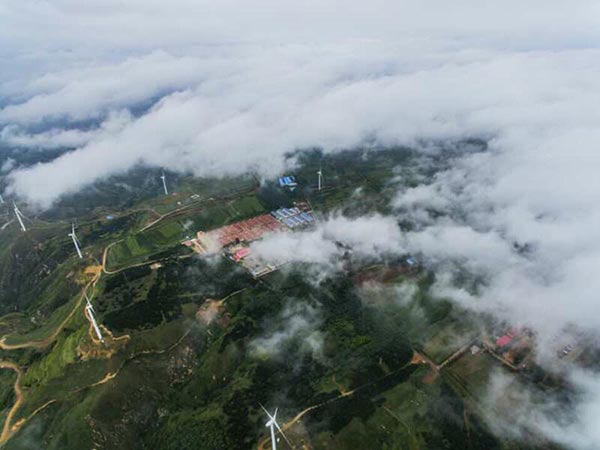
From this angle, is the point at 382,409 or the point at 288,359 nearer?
the point at 382,409

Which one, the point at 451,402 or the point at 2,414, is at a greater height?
the point at 451,402

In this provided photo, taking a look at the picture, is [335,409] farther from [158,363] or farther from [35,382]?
[35,382]

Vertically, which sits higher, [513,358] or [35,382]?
[513,358]

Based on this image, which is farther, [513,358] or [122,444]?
[513,358]

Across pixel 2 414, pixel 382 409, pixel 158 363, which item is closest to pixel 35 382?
pixel 2 414

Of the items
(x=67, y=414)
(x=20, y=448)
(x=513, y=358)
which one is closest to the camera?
(x=20, y=448)

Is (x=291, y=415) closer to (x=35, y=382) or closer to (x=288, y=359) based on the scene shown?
(x=288, y=359)

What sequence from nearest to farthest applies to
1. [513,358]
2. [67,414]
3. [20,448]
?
1. [20,448]
2. [67,414]
3. [513,358]

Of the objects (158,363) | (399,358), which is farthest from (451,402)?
(158,363)
